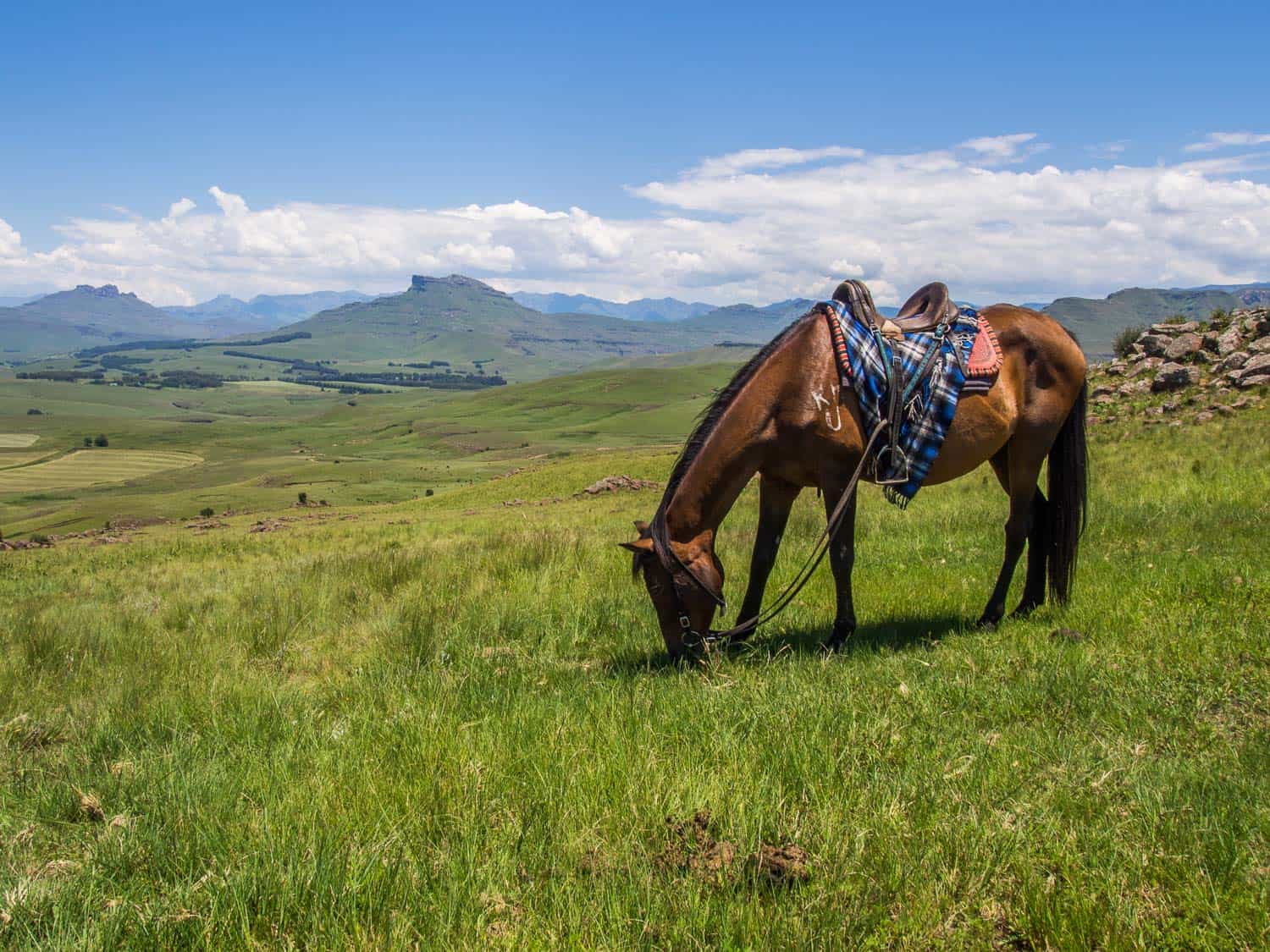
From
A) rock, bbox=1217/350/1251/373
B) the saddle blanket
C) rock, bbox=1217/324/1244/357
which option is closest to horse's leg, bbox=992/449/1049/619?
the saddle blanket

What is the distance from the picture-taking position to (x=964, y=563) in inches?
361

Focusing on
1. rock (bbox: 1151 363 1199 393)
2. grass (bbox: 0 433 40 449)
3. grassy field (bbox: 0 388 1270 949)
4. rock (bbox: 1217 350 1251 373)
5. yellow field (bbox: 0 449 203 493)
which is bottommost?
yellow field (bbox: 0 449 203 493)

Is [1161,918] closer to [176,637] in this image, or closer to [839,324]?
[839,324]

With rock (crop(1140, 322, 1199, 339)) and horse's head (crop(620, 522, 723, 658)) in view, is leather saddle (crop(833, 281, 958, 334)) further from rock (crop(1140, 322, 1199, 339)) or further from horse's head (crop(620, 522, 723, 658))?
rock (crop(1140, 322, 1199, 339))

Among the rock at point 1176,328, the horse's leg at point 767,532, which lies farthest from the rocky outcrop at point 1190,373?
the horse's leg at point 767,532

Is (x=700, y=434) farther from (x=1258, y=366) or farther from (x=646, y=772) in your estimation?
(x=1258, y=366)

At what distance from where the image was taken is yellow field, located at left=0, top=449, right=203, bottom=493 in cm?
10525

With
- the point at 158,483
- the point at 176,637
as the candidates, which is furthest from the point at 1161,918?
the point at 158,483

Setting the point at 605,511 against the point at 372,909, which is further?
the point at 605,511

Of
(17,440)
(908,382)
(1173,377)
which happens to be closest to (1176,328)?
(1173,377)

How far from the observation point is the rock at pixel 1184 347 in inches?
969

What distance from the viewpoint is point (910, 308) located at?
790cm

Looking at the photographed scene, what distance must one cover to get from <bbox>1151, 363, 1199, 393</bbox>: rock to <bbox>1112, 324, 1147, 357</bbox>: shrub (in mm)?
4651

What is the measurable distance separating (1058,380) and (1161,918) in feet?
19.1
